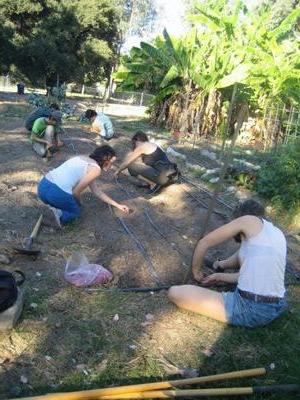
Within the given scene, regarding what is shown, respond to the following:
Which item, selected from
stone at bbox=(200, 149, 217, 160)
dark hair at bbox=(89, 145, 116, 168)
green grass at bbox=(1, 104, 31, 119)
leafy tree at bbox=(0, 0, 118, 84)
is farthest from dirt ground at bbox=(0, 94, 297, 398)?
leafy tree at bbox=(0, 0, 118, 84)

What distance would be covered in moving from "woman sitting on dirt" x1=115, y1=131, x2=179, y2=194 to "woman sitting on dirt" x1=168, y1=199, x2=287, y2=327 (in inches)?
168

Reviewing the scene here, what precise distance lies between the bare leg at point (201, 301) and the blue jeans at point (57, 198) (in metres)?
2.11

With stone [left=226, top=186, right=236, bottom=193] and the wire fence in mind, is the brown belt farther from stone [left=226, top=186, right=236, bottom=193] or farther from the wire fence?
the wire fence

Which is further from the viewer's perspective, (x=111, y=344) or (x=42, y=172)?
(x=42, y=172)

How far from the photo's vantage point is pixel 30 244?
17.6ft

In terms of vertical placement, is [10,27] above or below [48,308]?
above

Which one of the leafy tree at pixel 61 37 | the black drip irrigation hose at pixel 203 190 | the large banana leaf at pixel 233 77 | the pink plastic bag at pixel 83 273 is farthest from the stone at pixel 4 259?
the leafy tree at pixel 61 37

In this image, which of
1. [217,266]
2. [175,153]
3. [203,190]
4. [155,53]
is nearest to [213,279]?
[217,266]

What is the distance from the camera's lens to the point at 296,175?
8617 mm

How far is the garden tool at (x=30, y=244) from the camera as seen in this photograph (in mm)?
4988

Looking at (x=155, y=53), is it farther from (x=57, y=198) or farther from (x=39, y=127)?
(x=57, y=198)

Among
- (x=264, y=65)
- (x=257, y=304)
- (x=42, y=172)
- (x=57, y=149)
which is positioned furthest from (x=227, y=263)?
(x=264, y=65)

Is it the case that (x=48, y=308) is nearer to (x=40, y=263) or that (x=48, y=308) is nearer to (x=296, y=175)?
(x=40, y=263)

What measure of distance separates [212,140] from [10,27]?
1682cm
